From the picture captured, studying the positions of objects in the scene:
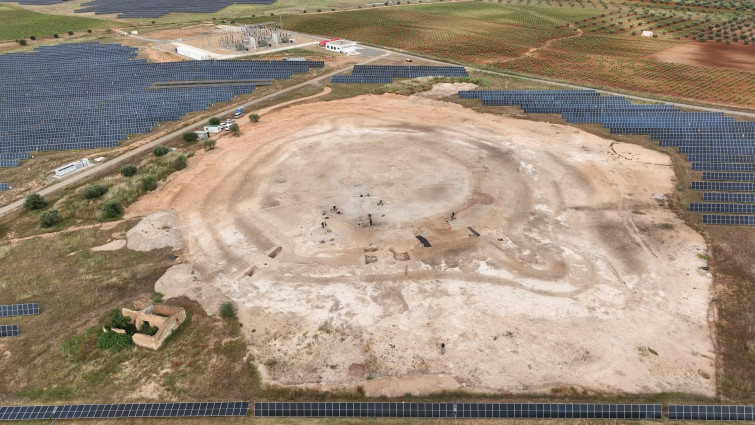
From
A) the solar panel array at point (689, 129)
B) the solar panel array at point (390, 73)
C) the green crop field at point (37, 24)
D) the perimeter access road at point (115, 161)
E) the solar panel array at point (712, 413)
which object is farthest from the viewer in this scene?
the green crop field at point (37, 24)

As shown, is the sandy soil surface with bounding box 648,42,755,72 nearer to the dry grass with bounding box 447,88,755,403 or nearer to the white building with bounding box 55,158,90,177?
the dry grass with bounding box 447,88,755,403

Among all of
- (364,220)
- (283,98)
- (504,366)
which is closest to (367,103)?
(283,98)

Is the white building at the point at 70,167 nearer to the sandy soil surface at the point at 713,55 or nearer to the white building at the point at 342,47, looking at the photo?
the white building at the point at 342,47

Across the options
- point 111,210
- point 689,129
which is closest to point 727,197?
point 689,129

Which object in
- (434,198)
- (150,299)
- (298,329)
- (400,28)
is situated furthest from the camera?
(400,28)

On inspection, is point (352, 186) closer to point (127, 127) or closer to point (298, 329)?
point (298, 329)

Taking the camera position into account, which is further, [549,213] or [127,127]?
[127,127]

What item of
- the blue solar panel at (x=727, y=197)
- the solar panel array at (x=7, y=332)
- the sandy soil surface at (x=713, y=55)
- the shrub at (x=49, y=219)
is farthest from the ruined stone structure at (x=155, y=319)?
the sandy soil surface at (x=713, y=55)

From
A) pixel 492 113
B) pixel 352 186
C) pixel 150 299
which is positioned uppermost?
pixel 492 113
